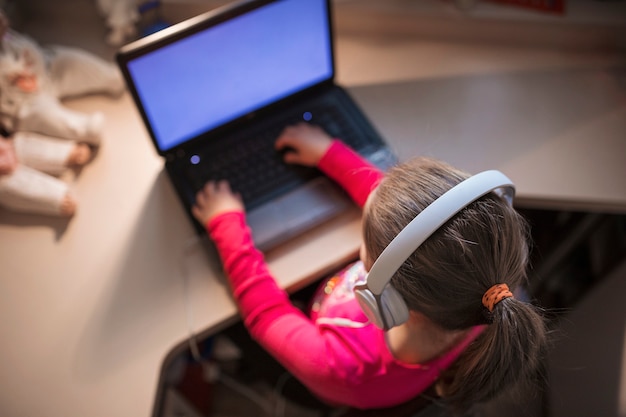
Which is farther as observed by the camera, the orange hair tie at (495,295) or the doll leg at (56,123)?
the doll leg at (56,123)

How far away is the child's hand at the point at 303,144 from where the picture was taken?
976 mm

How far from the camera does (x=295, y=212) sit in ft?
3.07

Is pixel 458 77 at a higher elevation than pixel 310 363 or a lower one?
higher

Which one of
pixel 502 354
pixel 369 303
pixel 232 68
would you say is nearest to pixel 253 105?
pixel 232 68

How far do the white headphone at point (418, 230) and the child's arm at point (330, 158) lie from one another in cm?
31

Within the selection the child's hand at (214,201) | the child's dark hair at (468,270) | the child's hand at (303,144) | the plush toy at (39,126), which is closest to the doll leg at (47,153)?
the plush toy at (39,126)

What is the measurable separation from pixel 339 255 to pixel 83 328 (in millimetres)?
436

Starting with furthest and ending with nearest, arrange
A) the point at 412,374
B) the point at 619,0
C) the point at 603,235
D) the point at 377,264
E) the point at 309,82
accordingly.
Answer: the point at 603,235 < the point at 619,0 < the point at 309,82 < the point at 412,374 < the point at 377,264

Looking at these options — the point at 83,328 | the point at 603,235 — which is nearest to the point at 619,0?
the point at 603,235

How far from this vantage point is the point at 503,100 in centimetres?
109

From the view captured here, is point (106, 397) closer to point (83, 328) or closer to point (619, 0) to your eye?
point (83, 328)

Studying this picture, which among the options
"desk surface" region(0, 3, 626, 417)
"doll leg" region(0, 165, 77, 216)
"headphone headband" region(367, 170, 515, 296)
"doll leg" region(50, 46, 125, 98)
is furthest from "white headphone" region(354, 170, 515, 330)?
"doll leg" region(50, 46, 125, 98)

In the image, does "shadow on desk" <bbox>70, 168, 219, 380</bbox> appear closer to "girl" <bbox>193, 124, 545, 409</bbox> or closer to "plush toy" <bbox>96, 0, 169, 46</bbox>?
"girl" <bbox>193, 124, 545, 409</bbox>

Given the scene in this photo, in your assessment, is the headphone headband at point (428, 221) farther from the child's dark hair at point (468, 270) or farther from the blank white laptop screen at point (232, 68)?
the blank white laptop screen at point (232, 68)
